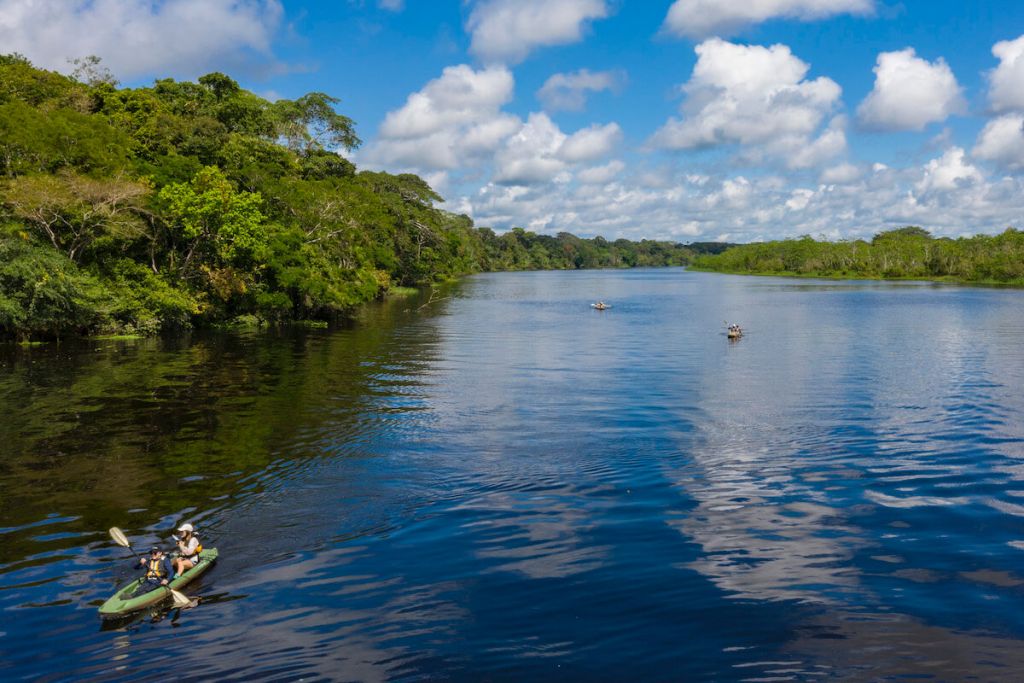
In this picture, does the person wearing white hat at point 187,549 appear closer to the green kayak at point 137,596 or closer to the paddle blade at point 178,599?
the green kayak at point 137,596

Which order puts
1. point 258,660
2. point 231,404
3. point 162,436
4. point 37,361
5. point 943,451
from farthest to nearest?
point 37,361, point 231,404, point 162,436, point 943,451, point 258,660

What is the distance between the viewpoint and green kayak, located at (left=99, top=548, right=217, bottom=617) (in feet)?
43.1

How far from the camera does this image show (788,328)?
65.1m

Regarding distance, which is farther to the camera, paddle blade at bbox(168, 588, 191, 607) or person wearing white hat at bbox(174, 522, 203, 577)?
person wearing white hat at bbox(174, 522, 203, 577)

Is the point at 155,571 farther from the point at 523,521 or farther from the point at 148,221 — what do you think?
the point at 148,221

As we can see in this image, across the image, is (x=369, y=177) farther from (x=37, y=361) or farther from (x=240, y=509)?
(x=240, y=509)

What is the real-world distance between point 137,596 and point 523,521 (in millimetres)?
8775

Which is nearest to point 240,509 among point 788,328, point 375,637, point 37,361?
point 375,637

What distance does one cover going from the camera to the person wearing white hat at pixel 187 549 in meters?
14.5

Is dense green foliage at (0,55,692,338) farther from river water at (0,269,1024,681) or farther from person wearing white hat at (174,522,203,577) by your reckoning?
person wearing white hat at (174,522,203,577)

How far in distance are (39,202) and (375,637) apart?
4452 centimetres

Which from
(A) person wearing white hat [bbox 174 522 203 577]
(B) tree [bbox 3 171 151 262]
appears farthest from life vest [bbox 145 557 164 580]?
(B) tree [bbox 3 171 151 262]

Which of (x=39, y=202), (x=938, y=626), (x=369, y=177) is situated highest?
(x=369, y=177)

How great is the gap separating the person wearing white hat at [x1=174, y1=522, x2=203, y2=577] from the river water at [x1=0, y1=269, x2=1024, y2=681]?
0.56 meters
